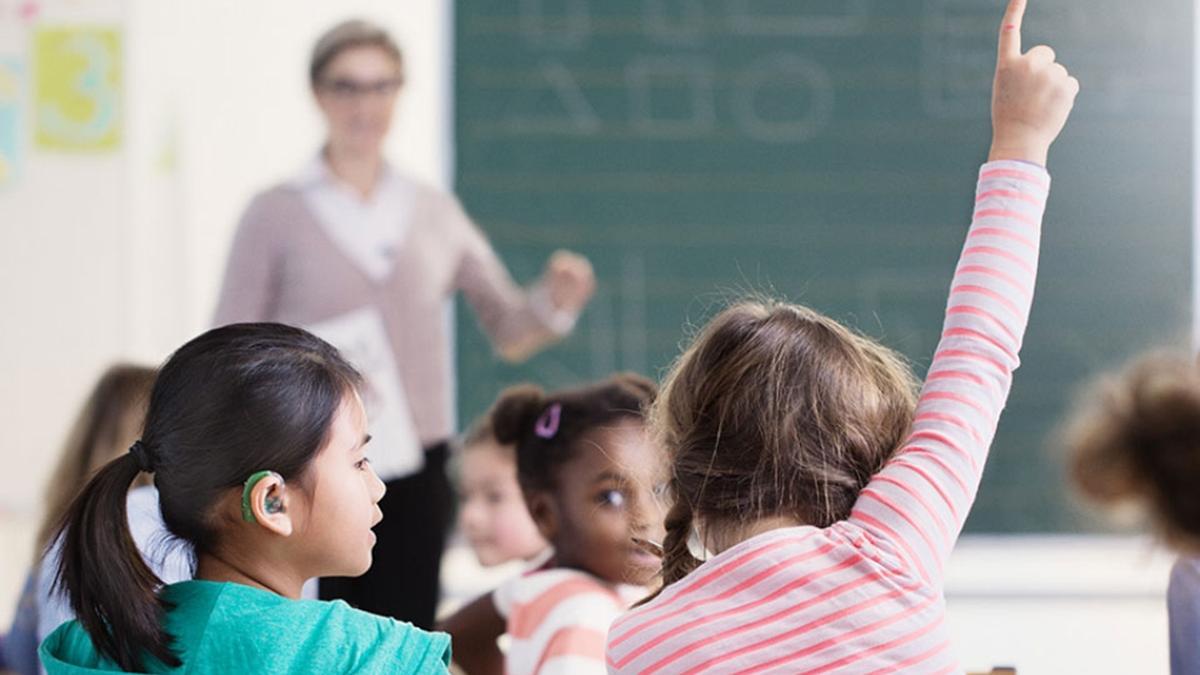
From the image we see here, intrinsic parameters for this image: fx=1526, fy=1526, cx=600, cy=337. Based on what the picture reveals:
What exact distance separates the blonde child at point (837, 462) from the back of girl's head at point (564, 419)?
0.67m

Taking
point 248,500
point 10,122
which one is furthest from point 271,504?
point 10,122

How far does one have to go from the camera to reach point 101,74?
4.24m

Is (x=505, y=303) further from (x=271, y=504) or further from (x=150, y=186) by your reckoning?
(x=271, y=504)

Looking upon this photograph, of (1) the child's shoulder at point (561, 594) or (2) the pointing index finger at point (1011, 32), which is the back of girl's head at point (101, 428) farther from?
(2) the pointing index finger at point (1011, 32)

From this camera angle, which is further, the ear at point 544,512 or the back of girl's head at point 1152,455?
the ear at point 544,512

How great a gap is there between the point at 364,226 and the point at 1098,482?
2597mm

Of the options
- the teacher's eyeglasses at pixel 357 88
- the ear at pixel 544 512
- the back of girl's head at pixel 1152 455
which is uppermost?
the teacher's eyeglasses at pixel 357 88

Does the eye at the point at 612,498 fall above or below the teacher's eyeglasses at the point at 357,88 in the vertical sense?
below

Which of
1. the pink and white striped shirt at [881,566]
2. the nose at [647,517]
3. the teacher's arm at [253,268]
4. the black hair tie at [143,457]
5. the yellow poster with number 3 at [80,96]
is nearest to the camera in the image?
the pink and white striped shirt at [881,566]

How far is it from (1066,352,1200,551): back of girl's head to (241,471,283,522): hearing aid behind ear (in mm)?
656

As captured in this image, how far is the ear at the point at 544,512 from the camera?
1.93 metres

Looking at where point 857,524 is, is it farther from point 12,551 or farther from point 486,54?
point 12,551

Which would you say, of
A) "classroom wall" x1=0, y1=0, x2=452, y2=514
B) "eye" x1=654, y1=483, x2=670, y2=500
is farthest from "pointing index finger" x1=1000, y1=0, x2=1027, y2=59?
"classroom wall" x1=0, y1=0, x2=452, y2=514

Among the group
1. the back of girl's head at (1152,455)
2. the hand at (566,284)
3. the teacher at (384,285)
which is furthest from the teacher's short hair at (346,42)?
the back of girl's head at (1152,455)
